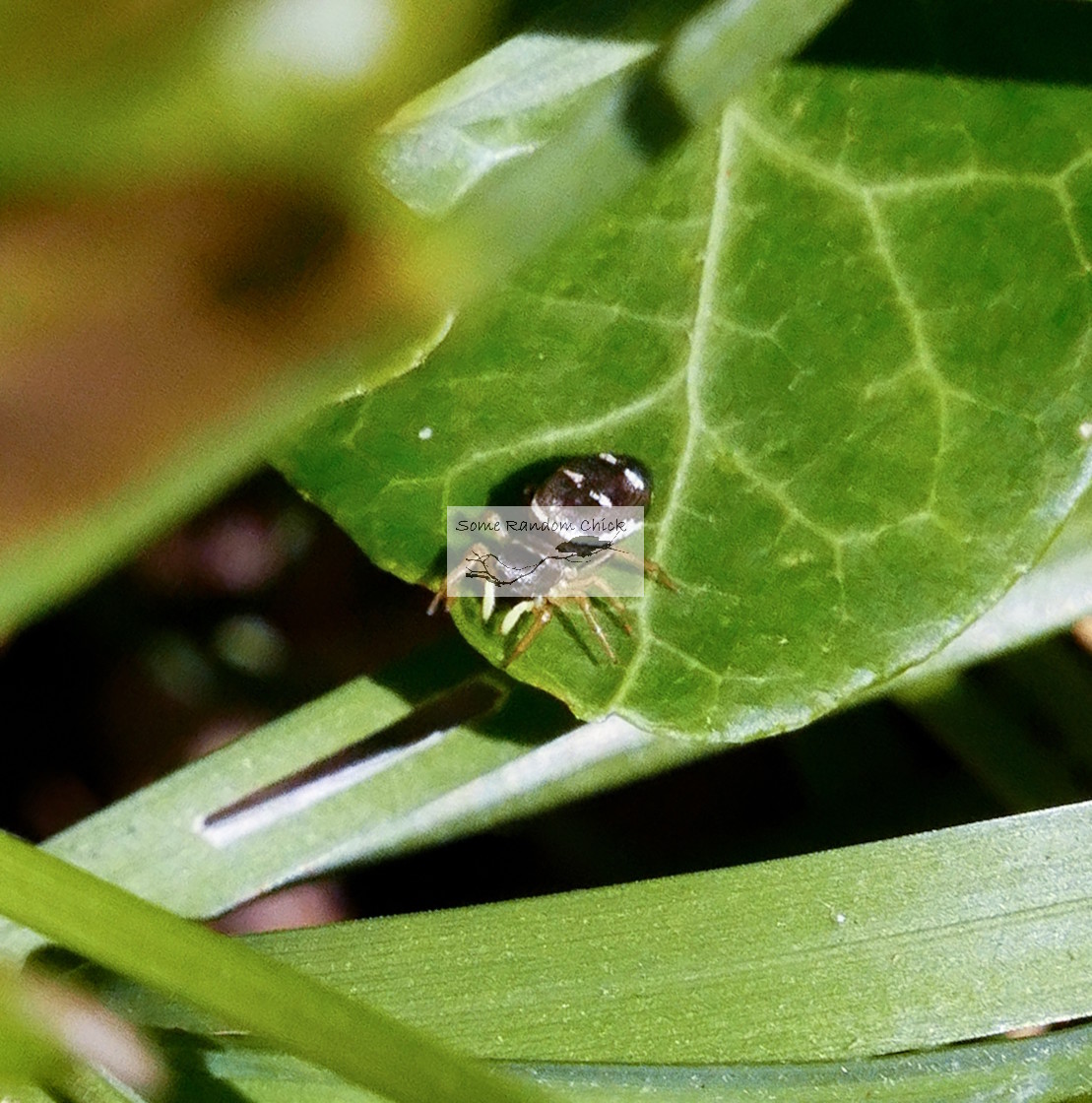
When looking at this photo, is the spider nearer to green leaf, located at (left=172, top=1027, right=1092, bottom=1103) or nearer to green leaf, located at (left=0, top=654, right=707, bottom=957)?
green leaf, located at (left=0, top=654, right=707, bottom=957)

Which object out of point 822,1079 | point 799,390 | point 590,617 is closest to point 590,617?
point 590,617

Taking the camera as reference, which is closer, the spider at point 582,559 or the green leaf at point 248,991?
the green leaf at point 248,991

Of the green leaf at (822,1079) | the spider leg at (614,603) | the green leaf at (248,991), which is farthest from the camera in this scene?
the spider leg at (614,603)

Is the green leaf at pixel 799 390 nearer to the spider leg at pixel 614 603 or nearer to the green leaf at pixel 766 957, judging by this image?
the spider leg at pixel 614 603

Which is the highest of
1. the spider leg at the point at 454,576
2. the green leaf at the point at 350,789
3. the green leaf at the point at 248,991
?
the green leaf at the point at 248,991

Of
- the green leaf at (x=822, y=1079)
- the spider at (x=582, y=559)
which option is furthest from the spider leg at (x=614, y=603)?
the green leaf at (x=822, y=1079)

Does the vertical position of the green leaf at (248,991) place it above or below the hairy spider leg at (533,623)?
above

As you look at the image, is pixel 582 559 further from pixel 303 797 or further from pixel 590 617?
pixel 303 797
